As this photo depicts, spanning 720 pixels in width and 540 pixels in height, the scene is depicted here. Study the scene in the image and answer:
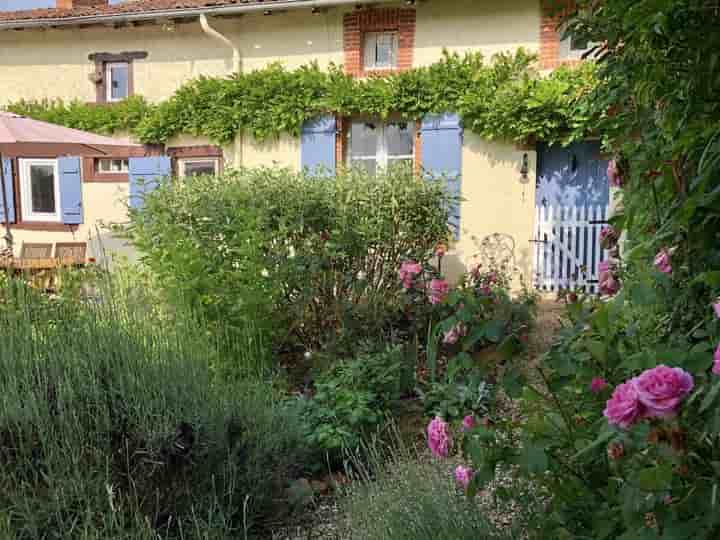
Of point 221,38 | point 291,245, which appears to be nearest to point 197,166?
point 221,38

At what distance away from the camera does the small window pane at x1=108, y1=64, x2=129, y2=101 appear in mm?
10648

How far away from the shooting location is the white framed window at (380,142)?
9431mm

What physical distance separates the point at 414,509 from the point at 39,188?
10985mm

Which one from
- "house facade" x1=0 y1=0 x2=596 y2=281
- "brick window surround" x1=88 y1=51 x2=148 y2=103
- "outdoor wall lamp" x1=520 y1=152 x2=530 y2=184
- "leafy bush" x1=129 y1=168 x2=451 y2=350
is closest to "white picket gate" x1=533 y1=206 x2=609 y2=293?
"house facade" x1=0 y1=0 x2=596 y2=281

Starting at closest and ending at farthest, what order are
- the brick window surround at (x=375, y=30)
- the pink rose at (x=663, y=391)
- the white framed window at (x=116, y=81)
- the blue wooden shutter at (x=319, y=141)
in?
the pink rose at (x=663, y=391) → the brick window surround at (x=375, y=30) → the blue wooden shutter at (x=319, y=141) → the white framed window at (x=116, y=81)

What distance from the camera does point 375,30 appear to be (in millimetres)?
9523

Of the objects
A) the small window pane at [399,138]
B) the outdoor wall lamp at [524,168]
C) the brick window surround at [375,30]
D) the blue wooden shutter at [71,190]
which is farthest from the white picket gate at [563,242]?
the blue wooden shutter at [71,190]

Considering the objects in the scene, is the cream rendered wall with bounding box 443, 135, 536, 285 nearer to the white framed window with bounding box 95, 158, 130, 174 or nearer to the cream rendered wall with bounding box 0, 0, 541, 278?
the cream rendered wall with bounding box 0, 0, 541, 278

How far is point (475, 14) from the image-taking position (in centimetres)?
890

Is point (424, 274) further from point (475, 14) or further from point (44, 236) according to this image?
point (44, 236)

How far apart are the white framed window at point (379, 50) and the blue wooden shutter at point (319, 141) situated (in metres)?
1.10

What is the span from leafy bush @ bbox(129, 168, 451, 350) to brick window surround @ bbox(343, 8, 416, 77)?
168 inches

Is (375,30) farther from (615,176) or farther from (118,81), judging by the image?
(615,176)

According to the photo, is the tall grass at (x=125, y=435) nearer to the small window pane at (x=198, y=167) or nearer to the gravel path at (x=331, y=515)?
the gravel path at (x=331, y=515)
